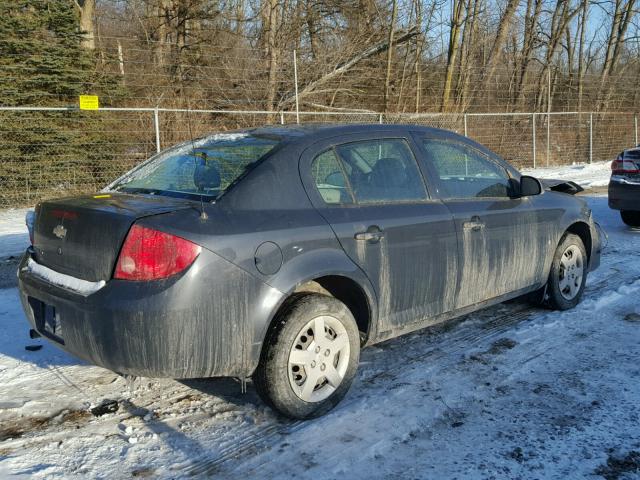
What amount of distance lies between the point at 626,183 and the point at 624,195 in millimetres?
173

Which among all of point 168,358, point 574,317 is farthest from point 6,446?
point 574,317

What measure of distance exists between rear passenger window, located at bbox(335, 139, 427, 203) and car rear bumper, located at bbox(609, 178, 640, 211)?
582 centimetres

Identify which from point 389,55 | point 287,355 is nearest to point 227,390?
point 287,355

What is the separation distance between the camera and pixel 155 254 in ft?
9.16

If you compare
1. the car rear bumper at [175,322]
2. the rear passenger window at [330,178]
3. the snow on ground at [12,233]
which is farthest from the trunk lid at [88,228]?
the snow on ground at [12,233]

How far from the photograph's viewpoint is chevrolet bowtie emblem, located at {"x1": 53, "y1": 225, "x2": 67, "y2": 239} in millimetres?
3176

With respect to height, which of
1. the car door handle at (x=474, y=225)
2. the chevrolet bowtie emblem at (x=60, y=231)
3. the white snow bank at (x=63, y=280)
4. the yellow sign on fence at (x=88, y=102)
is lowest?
the white snow bank at (x=63, y=280)

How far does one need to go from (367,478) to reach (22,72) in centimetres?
1224

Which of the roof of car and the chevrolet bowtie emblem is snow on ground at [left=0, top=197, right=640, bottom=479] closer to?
the chevrolet bowtie emblem

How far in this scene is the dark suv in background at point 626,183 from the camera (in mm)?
8406

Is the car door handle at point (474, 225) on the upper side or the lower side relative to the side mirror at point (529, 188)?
lower

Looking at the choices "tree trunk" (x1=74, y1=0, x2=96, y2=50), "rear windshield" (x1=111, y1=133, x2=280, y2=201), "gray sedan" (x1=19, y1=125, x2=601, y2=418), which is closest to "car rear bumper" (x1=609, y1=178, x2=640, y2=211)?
"gray sedan" (x1=19, y1=125, x2=601, y2=418)

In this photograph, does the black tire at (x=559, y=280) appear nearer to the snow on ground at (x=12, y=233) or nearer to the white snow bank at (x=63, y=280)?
the white snow bank at (x=63, y=280)

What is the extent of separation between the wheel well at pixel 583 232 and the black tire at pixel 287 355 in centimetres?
283
